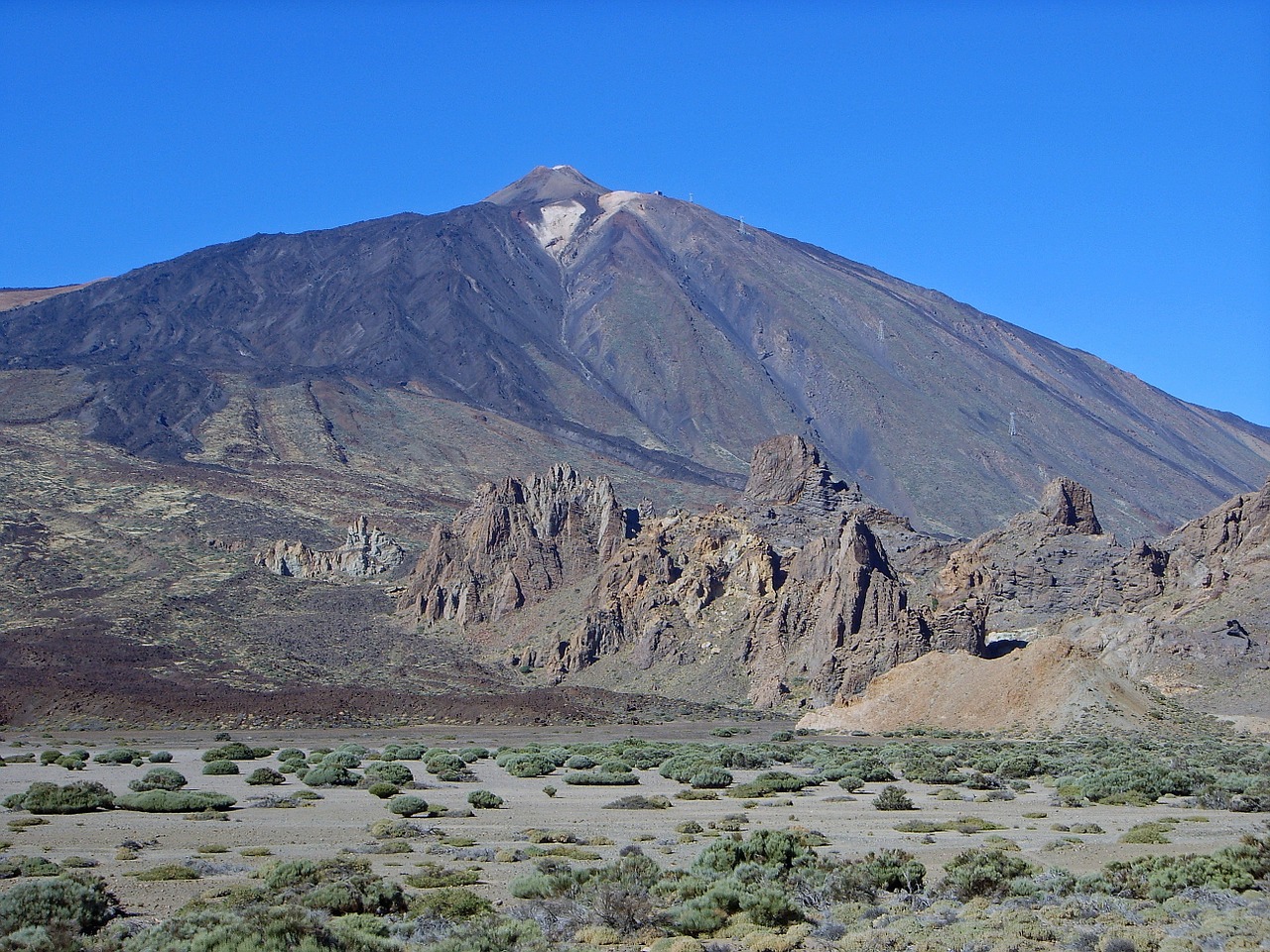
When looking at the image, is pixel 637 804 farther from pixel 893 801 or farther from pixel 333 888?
pixel 333 888

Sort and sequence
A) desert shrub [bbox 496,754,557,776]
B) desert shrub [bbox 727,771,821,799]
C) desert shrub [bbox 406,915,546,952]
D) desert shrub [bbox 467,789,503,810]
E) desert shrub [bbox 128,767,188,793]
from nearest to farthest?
desert shrub [bbox 406,915,546,952] → desert shrub [bbox 467,789,503,810] → desert shrub [bbox 128,767,188,793] → desert shrub [bbox 727,771,821,799] → desert shrub [bbox 496,754,557,776]

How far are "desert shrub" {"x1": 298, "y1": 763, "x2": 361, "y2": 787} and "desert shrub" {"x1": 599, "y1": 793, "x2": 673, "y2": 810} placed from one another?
763 cm

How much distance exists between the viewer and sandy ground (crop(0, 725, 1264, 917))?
62.7 ft

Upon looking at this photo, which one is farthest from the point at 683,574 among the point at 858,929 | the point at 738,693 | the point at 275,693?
the point at 858,929

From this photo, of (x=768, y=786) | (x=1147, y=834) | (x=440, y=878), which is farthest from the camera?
(x=768, y=786)

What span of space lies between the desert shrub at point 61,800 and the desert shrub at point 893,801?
49.6ft

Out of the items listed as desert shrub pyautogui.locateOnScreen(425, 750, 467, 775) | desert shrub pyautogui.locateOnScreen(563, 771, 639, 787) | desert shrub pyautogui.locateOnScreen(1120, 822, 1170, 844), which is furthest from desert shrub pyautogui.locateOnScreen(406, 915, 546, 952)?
desert shrub pyautogui.locateOnScreen(425, 750, 467, 775)

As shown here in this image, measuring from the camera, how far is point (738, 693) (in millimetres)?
67062

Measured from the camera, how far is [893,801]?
2689cm

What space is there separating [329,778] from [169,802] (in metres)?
6.81

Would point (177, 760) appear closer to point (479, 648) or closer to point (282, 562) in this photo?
point (479, 648)

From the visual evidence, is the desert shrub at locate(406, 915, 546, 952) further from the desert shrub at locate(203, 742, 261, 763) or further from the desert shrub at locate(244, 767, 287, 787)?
the desert shrub at locate(203, 742, 261, 763)

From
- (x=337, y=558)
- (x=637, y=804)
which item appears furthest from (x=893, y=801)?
(x=337, y=558)

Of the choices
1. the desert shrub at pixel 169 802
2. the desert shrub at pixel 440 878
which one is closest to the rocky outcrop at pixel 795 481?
the desert shrub at pixel 169 802
